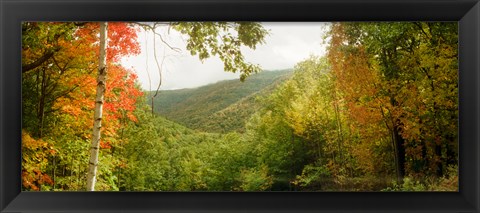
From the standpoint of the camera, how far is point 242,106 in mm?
3822

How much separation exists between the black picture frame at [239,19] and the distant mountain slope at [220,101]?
0.63 meters

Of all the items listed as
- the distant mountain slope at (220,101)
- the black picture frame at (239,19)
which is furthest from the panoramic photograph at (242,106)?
the black picture frame at (239,19)

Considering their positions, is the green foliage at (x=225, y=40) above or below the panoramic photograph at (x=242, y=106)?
above

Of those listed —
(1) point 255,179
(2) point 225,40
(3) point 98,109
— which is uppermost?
(2) point 225,40

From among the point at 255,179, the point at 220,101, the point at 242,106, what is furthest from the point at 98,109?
the point at 255,179

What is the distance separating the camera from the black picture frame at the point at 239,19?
321cm

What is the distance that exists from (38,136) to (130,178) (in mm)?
731

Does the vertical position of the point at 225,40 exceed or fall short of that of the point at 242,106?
it exceeds it

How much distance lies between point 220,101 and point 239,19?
2.59 ft

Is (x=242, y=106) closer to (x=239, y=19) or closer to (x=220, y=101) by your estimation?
(x=220, y=101)

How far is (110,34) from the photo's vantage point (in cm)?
375

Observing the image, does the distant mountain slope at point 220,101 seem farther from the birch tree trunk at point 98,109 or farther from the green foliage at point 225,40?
the birch tree trunk at point 98,109

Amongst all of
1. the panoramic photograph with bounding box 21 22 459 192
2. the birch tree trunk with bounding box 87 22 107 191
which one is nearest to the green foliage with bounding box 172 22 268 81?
the panoramic photograph with bounding box 21 22 459 192

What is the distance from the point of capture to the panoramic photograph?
3719 mm
